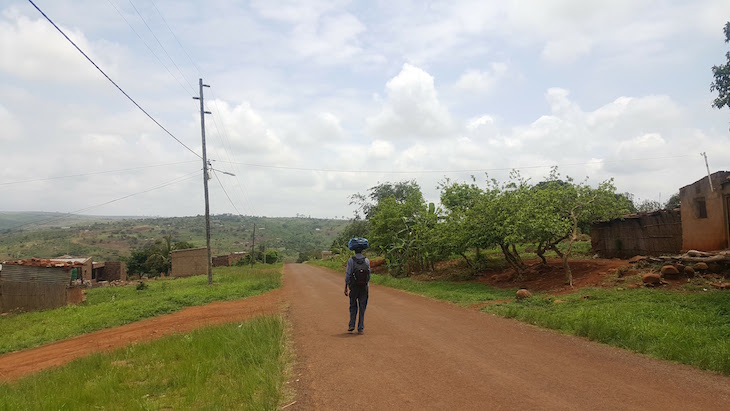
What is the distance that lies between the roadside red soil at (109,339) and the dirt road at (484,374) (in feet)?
19.1

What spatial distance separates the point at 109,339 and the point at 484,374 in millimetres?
13018

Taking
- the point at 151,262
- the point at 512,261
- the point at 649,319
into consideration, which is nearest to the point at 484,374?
the point at 649,319

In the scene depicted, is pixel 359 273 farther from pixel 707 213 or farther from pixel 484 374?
pixel 707 213

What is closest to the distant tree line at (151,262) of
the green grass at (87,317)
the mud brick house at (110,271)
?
the mud brick house at (110,271)

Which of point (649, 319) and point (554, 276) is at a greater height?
point (554, 276)

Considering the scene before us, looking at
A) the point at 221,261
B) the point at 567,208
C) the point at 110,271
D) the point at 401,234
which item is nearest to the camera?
the point at 567,208

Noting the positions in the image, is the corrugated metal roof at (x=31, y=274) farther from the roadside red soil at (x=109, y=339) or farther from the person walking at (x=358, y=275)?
the person walking at (x=358, y=275)

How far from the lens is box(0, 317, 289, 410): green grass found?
6301 mm

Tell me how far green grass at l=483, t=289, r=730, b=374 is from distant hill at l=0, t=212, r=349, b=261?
204ft

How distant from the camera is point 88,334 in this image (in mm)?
16906

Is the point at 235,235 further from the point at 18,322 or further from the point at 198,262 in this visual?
the point at 18,322

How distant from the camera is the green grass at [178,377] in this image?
6.30m

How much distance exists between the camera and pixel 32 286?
79.9 ft

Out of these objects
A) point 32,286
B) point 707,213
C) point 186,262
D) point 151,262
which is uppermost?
point 707,213
